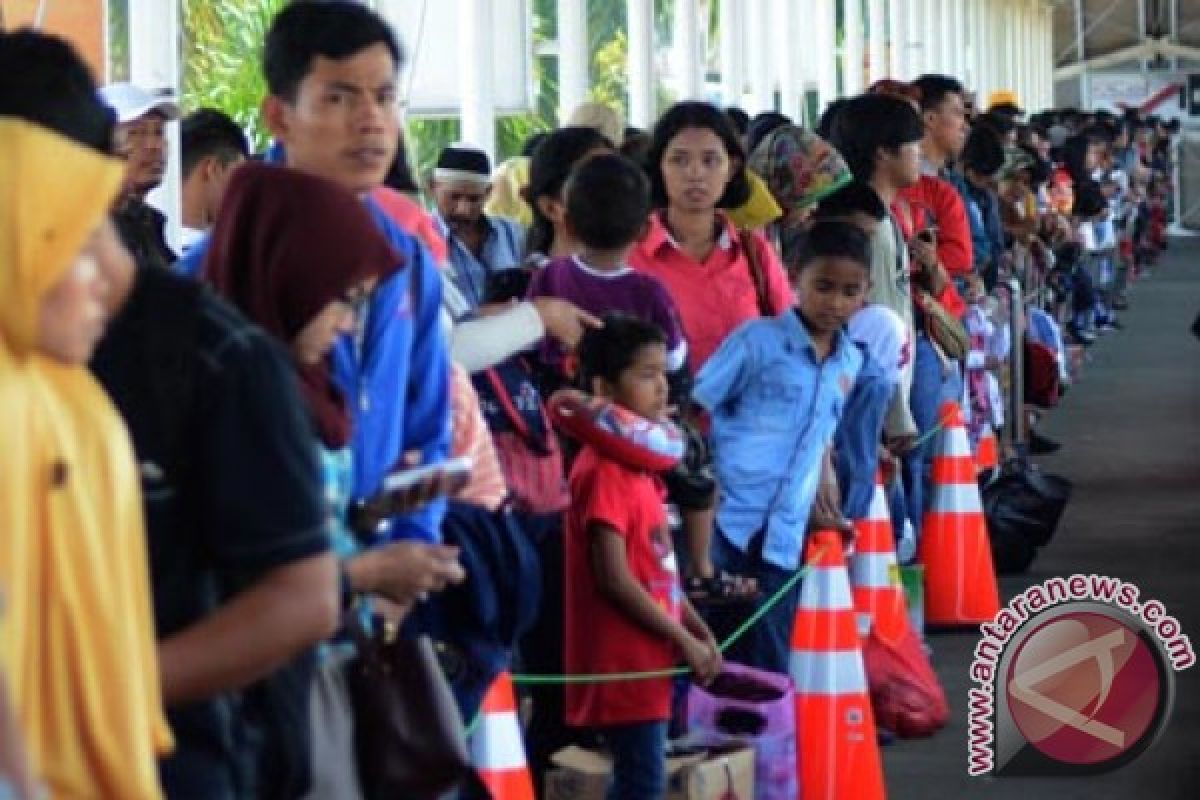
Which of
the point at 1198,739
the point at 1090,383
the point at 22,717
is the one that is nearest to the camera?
the point at 22,717

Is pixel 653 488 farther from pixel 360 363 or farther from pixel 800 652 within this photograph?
pixel 360 363

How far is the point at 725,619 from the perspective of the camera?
8.41 meters

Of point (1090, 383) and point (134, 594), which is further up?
point (134, 594)

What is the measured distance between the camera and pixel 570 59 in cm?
1370

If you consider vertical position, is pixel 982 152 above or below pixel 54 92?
below

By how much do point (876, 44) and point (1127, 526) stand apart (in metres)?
14.7

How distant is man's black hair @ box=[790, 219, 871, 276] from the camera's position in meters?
8.60

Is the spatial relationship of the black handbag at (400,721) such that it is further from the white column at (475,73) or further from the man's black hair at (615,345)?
the white column at (475,73)

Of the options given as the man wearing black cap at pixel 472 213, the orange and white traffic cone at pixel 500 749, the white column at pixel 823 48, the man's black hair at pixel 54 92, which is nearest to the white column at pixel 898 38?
the white column at pixel 823 48

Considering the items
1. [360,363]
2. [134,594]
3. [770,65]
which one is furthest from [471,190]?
[770,65]

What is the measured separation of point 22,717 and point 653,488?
4.06 m

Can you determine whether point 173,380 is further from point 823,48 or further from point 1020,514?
point 823,48

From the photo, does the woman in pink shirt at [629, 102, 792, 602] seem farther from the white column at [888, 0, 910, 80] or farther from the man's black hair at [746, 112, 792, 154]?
the white column at [888, 0, 910, 80]

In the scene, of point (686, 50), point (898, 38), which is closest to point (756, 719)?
point (686, 50)
